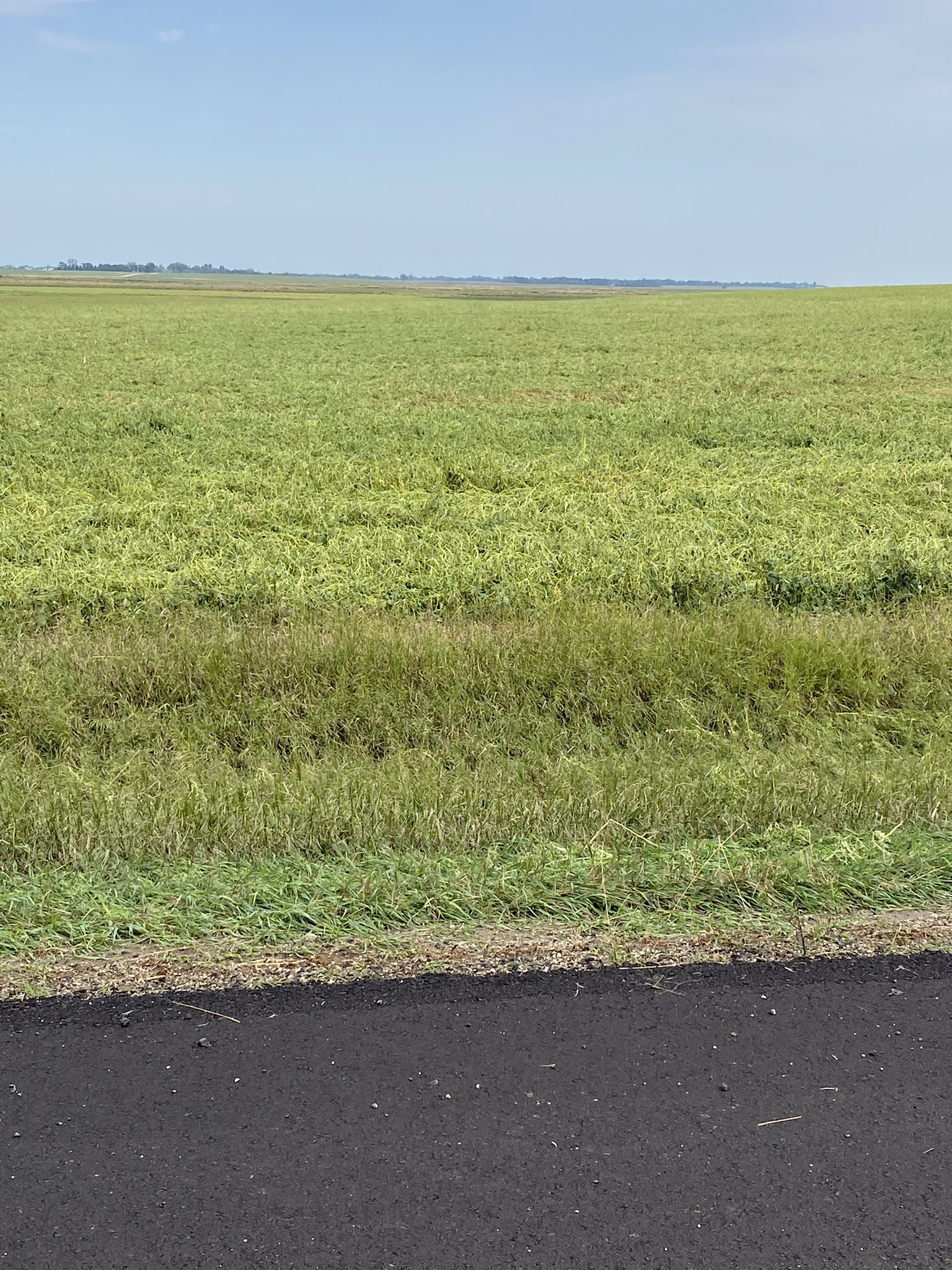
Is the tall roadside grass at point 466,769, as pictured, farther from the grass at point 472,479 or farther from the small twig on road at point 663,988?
the grass at point 472,479

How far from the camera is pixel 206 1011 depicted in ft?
9.88

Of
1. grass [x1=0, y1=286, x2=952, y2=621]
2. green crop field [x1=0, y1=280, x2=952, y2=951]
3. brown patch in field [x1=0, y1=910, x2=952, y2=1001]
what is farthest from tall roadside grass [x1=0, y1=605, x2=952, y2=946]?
grass [x1=0, y1=286, x2=952, y2=621]

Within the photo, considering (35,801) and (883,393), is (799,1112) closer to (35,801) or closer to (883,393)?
(35,801)

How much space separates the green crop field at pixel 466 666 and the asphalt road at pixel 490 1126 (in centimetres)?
58

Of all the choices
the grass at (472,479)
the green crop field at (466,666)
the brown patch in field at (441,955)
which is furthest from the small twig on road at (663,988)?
the grass at (472,479)

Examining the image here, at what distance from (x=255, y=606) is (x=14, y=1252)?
6.32 metres

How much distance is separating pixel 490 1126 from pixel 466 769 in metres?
2.94

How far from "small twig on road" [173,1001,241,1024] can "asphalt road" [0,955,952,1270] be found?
0.02 meters

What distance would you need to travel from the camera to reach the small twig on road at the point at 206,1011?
2971mm

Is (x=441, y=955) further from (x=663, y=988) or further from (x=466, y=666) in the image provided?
(x=466, y=666)

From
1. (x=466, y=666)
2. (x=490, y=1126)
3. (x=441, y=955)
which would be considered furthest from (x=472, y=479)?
(x=490, y=1126)

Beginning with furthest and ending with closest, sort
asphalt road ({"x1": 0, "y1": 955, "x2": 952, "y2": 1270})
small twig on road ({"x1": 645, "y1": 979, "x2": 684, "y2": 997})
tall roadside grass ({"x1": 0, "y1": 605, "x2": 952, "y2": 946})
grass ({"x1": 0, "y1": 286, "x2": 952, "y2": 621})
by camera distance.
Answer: grass ({"x1": 0, "y1": 286, "x2": 952, "y2": 621}) → tall roadside grass ({"x1": 0, "y1": 605, "x2": 952, "y2": 946}) → small twig on road ({"x1": 645, "y1": 979, "x2": 684, "y2": 997}) → asphalt road ({"x1": 0, "y1": 955, "x2": 952, "y2": 1270})

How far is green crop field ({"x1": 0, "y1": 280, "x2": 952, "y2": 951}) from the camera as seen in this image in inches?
156

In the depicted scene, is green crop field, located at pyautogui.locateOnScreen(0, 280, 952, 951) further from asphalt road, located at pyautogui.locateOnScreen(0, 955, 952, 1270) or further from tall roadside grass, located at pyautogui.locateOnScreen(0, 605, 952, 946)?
asphalt road, located at pyautogui.locateOnScreen(0, 955, 952, 1270)
